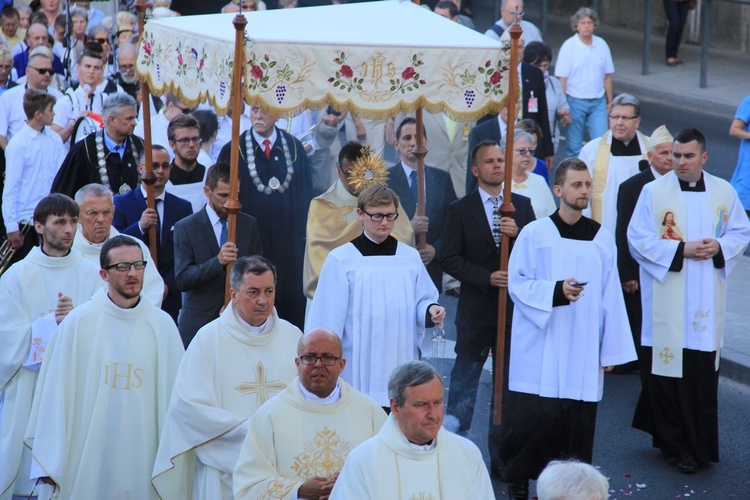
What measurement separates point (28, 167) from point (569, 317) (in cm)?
497

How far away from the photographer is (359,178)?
8.45 m

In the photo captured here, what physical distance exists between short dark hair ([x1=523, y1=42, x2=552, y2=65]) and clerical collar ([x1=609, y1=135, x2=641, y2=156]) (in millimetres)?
2548

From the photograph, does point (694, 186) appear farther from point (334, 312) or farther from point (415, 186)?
point (334, 312)

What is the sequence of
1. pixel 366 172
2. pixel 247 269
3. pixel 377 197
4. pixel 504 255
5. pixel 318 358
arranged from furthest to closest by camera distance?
pixel 366 172 < pixel 504 255 < pixel 377 197 < pixel 247 269 < pixel 318 358

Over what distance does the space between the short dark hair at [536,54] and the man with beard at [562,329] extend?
518 cm

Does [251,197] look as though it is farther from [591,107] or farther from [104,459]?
[591,107]

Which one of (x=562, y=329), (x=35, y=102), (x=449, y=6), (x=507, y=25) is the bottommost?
(x=562, y=329)

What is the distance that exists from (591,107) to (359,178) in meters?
6.64

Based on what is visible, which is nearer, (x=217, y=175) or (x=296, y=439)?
(x=296, y=439)

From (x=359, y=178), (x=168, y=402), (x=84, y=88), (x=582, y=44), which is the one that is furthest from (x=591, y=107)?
(x=168, y=402)

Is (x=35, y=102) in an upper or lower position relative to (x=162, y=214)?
upper

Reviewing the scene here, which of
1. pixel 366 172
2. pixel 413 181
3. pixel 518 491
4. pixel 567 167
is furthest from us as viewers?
pixel 413 181

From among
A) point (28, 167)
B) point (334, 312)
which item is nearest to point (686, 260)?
point (334, 312)

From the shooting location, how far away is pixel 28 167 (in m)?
10.5
